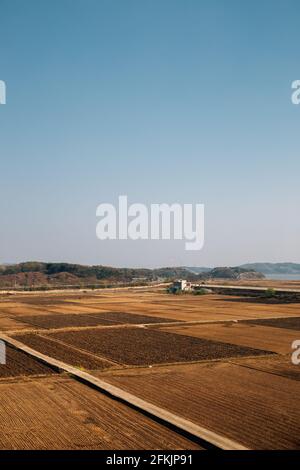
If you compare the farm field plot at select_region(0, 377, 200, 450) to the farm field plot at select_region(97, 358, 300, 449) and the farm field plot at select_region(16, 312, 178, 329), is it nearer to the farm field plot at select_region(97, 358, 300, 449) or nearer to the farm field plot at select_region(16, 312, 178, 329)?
the farm field plot at select_region(97, 358, 300, 449)

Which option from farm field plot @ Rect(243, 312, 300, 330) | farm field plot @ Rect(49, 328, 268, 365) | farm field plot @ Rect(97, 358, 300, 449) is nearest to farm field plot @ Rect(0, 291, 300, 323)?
farm field plot @ Rect(243, 312, 300, 330)

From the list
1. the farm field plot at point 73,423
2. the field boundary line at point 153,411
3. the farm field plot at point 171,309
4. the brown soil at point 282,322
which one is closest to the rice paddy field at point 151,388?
the farm field plot at point 73,423

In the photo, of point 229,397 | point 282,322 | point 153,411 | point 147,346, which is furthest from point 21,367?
point 282,322

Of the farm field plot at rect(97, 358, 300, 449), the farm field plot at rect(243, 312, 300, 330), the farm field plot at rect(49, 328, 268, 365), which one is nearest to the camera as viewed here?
the farm field plot at rect(97, 358, 300, 449)

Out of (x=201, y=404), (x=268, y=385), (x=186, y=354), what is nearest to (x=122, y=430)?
(x=201, y=404)

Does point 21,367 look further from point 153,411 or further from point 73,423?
point 153,411

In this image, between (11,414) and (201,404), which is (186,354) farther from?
(11,414)
